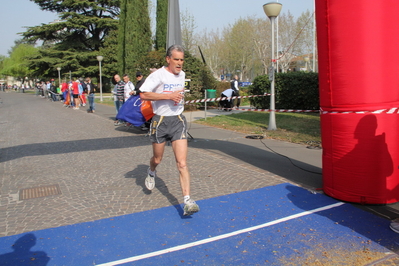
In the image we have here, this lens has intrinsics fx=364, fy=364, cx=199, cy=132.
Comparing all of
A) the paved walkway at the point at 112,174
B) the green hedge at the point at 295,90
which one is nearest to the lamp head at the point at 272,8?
the paved walkway at the point at 112,174

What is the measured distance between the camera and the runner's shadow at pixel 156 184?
5020 mm

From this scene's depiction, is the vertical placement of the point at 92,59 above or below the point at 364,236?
above

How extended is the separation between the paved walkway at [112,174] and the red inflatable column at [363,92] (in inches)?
40.9

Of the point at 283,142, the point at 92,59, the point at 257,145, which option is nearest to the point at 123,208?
the point at 257,145

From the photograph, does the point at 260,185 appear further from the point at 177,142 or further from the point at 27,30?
the point at 27,30

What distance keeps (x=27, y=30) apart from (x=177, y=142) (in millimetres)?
52752

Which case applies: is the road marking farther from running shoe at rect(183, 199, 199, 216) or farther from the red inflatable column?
the red inflatable column

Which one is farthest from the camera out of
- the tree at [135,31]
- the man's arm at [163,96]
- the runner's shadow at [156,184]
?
the tree at [135,31]

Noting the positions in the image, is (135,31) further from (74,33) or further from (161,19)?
(74,33)

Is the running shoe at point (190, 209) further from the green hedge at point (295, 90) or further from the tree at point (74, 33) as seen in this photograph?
the tree at point (74, 33)

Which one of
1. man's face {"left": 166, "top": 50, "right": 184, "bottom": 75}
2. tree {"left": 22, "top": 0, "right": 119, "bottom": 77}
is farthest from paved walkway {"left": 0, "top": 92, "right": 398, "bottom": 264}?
tree {"left": 22, "top": 0, "right": 119, "bottom": 77}

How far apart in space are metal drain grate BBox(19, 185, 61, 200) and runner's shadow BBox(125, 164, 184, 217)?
122 centimetres

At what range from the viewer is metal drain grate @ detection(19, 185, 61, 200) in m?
5.43

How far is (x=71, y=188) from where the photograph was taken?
5766mm
